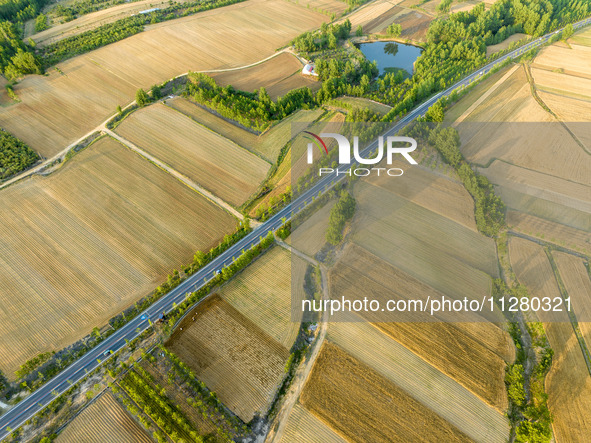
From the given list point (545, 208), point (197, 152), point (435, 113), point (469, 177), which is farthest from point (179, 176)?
point (545, 208)

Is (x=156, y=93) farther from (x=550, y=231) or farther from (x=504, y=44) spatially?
(x=504, y=44)

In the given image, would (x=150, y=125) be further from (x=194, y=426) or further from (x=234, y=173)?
(x=194, y=426)

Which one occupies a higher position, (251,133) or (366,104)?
(366,104)

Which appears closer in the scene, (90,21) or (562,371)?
(562,371)

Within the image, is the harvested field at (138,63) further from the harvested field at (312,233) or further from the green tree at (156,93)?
the harvested field at (312,233)

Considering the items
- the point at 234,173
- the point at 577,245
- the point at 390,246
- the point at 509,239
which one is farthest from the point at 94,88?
the point at 577,245

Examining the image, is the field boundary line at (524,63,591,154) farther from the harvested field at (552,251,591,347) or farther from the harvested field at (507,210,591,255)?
the harvested field at (552,251,591,347)
